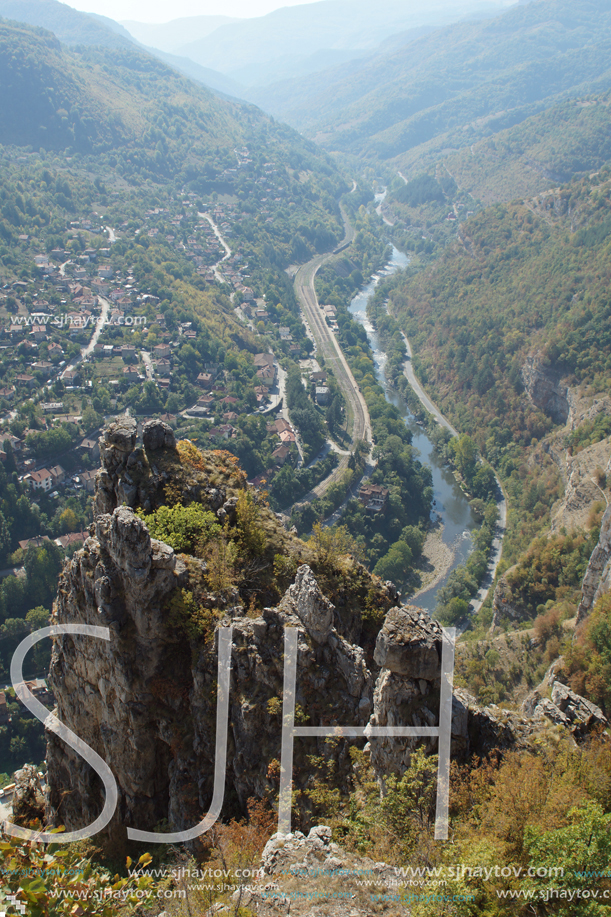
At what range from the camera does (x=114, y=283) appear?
97688 millimetres

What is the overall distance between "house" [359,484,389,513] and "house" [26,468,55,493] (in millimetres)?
30766

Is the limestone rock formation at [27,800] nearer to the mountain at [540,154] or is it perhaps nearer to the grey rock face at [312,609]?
the grey rock face at [312,609]

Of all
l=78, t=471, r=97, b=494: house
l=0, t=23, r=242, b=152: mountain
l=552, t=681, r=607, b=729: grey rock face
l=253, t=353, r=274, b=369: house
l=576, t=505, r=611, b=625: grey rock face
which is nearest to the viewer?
l=552, t=681, r=607, b=729: grey rock face

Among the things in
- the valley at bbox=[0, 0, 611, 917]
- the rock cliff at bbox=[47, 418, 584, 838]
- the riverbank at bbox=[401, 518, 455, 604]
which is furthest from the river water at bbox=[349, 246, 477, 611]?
the rock cliff at bbox=[47, 418, 584, 838]

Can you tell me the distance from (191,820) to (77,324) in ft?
266

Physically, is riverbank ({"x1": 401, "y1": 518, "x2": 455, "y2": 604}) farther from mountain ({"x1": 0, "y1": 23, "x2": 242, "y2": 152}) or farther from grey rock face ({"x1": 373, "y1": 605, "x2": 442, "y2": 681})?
mountain ({"x1": 0, "y1": 23, "x2": 242, "y2": 152})

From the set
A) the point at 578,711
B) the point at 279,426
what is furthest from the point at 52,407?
the point at 578,711

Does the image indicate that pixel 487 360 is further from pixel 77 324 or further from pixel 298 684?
pixel 298 684

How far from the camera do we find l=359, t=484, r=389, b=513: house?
6031cm

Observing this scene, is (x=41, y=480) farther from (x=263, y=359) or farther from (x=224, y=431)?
(x=263, y=359)

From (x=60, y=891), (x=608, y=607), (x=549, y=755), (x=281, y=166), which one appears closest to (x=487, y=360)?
(x=608, y=607)

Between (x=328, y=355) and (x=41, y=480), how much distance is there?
49.7 meters

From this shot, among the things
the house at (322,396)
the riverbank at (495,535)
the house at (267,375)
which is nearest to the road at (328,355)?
the house at (322,396)

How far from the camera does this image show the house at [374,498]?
6031 cm
